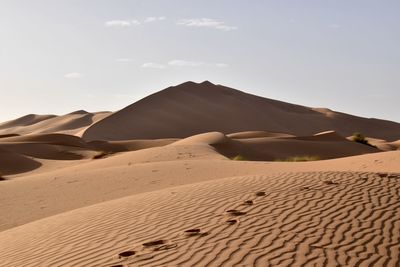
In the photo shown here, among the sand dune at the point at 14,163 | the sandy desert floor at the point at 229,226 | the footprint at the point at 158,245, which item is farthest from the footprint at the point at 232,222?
the sand dune at the point at 14,163

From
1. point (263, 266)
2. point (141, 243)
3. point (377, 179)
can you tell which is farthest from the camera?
point (377, 179)

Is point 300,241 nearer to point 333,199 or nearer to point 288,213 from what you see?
point 288,213

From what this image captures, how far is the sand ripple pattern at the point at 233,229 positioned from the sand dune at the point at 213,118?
54.9 meters

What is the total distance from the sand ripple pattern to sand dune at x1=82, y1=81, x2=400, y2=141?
54.9 m

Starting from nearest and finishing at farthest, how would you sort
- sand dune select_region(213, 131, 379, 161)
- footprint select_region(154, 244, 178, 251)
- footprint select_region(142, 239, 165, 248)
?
1. footprint select_region(154, 244, 178, 251)
2. footprint select_region(142, 239, 165, 248)
3. sand dune select_region(213, 131, 379, 161)

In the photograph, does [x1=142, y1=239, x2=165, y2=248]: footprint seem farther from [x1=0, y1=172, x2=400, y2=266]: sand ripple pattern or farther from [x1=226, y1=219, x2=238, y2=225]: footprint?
[x1=226, y1=219, x2=238, y2=225]: footprint

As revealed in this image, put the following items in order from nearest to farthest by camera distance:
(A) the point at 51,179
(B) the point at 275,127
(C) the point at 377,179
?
(C) the point at 377,179 < (A) the point at 51,179 < (B) the point at 275,127

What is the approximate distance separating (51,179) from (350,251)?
14232 mm

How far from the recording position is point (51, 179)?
18.9m

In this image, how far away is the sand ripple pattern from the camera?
619 centimetres

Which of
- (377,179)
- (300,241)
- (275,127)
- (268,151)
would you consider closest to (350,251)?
(300,241)

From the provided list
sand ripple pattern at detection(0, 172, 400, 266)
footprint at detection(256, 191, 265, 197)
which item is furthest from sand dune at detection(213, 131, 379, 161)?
footprint at detection(256, 191, 265, 197)

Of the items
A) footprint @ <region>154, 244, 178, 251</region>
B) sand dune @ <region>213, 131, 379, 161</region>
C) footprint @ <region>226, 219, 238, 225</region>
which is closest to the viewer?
footprint @ <region>154, 244, 178, 251</region>

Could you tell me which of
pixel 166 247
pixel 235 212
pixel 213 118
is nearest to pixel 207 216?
pixel 235 212
